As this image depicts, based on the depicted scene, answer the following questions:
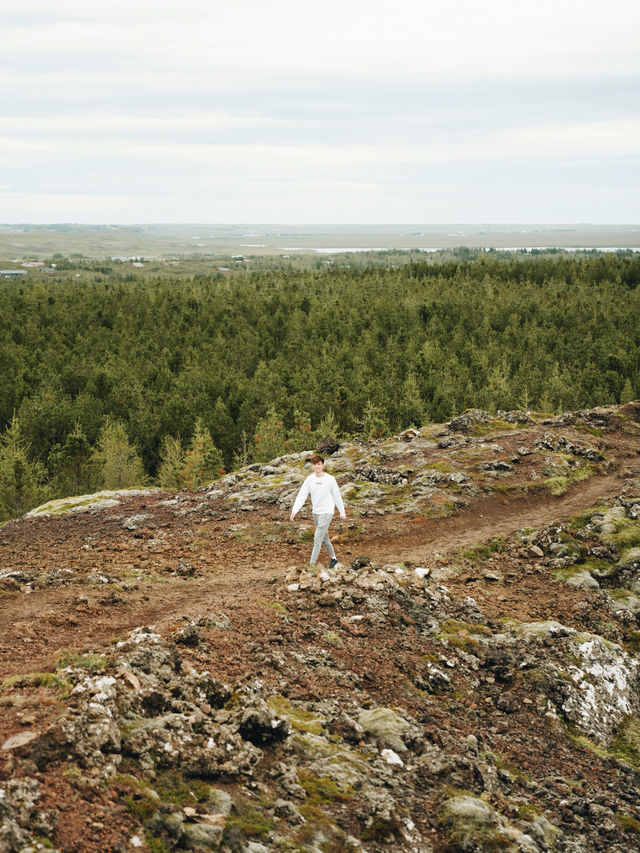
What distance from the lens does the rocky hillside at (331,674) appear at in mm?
8695

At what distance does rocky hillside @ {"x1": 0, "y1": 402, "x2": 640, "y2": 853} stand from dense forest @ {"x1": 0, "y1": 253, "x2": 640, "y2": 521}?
36.3 meters

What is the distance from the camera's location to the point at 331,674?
13.0m

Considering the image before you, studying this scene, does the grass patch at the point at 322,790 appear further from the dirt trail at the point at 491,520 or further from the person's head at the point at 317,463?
the dirt trail at the point at 491,520

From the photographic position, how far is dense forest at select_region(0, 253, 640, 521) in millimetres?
67775

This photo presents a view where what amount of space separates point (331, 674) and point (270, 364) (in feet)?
291

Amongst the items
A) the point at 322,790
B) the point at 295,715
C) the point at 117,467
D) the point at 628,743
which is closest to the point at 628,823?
the point at 628,743

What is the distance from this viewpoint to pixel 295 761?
1019cm

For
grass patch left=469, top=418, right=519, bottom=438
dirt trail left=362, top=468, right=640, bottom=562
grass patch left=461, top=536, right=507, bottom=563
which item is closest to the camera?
grass patch left=461, top=536, right=507, bottom=563

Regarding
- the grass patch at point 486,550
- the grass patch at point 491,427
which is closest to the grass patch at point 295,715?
the grass patch at point 486,550

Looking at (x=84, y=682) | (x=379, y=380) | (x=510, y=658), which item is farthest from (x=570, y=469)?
(x=379, y=380)


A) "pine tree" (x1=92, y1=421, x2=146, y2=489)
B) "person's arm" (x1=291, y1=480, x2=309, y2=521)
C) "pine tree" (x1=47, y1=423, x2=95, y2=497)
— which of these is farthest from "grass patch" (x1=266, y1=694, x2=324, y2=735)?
"pine tree" (x1=47, y1=423, x2=95, y2=497)

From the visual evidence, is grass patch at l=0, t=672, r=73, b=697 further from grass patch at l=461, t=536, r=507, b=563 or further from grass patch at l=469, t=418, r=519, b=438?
grass patch at l=469, t=418, r=519, b=438

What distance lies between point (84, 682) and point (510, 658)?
9603 mm

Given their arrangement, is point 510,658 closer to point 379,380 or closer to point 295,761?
point 295,761
